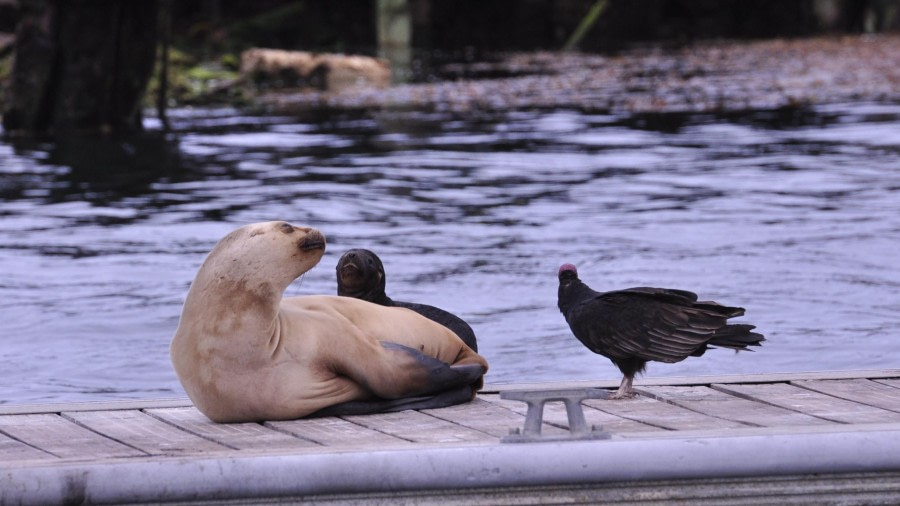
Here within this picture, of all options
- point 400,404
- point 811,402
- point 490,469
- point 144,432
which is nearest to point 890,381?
point 811,402

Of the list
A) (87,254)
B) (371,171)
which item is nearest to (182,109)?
(371,171)

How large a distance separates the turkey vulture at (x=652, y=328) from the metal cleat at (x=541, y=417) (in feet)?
3.37

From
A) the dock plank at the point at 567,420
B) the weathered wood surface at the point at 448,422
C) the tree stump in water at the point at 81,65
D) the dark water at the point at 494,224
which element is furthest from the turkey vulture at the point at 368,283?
the tree stump in water at the point at 81,65

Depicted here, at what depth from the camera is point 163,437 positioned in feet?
16.6

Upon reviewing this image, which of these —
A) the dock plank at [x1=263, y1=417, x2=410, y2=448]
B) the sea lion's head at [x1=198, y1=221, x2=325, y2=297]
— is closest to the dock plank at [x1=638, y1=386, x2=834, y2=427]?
the dock plank at [x1=263, y1=417, x2=410, y2=448]

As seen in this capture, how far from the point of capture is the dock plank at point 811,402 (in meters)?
5.09

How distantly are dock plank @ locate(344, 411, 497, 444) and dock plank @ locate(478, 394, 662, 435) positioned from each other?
23 centimetres

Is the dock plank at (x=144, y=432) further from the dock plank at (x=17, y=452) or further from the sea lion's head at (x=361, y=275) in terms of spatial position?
the sea lion's head at (x=361, y=275)

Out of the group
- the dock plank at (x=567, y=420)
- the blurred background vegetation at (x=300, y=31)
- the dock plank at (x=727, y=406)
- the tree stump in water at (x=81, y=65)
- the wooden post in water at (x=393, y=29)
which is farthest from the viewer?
the wooden post in water at (x=393, y=29)

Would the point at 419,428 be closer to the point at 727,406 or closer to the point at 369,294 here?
the point at 727,406

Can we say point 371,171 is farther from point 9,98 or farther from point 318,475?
point 318,475

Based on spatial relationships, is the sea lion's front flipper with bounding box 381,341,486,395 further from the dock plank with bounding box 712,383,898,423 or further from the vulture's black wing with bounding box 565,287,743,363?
the dock plank with bounding box 712,383,898,423

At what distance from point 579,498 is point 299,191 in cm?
1209

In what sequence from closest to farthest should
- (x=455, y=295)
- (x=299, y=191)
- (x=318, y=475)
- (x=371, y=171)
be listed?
(x=318, y=475), (x=455, y=295), (x=299, y=191), (x=371, y=171)
